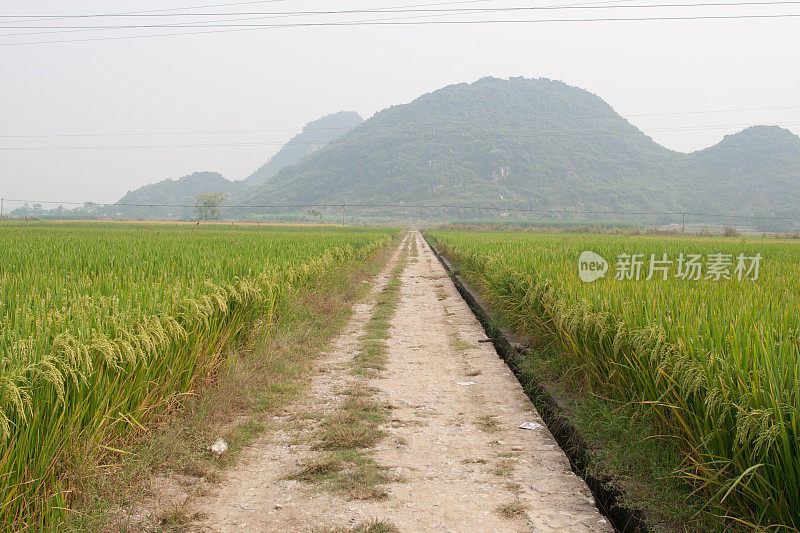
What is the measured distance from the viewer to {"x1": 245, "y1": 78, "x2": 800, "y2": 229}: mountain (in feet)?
373

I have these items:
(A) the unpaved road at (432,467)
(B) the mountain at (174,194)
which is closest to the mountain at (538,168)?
(B) the mountain at (174,194)

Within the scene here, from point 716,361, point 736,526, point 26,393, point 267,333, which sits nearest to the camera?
point 26,393

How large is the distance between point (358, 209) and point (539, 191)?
4120 centimetres

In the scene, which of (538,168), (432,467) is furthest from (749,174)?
(432,467)

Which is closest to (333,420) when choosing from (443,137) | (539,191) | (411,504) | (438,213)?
(411,504)

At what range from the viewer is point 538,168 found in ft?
423

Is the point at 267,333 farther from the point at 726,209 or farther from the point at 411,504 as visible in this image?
the point at 726,209

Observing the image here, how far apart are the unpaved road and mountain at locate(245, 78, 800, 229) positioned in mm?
98939

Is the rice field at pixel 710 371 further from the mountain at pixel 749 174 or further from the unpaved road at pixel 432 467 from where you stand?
the mountain at pixel 749 174

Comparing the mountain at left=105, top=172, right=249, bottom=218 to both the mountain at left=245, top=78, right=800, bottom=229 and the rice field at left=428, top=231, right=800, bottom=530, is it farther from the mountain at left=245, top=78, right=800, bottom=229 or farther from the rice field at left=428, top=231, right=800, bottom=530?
the rice field at left=428, top=231, right=800, bottom=530

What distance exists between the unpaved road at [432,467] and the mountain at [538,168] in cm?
9894

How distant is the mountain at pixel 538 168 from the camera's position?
11381 cm

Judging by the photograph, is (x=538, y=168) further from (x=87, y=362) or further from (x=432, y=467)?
(x=87, y=362)

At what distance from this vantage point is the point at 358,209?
118562 millimetres
